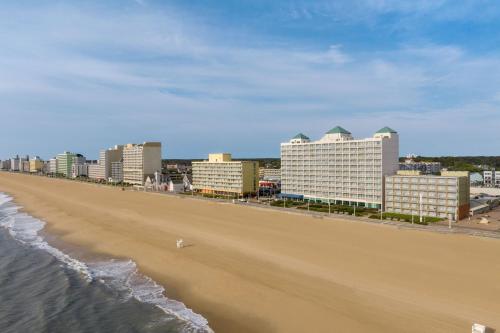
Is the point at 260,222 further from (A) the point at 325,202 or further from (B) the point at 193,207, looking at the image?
(A) the point at 325,202

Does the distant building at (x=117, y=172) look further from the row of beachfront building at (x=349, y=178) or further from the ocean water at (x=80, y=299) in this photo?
the ocean water at (x=80, y=299)

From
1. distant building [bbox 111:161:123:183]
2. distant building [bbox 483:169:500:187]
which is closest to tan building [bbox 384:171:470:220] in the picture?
distant building [bbox 483:169:500:187]

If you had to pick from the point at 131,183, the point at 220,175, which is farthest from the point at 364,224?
the point at 131,183

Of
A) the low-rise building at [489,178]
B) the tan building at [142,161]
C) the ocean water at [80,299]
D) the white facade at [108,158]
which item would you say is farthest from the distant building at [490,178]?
the white facade at [108,158]

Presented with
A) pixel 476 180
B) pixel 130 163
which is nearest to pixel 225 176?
pixel 130 163

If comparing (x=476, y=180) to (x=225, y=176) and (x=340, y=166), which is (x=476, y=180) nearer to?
(x=340, y=166)
